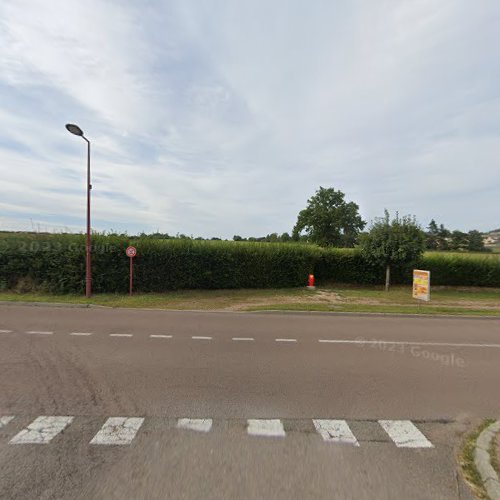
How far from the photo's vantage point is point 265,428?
3191 millimetres

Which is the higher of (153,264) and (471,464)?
(153,264)

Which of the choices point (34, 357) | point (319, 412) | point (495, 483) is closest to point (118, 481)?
point (319, 412)

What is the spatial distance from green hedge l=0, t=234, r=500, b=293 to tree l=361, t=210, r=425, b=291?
1.64 metres

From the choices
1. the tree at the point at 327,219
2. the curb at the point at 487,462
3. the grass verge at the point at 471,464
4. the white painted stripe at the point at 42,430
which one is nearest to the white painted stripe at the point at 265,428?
the grass verge at the point at 471,464

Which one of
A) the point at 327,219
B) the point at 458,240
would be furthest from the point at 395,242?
the point at 458,240

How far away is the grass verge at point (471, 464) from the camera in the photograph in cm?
240

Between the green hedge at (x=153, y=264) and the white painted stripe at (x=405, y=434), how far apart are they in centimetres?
1169

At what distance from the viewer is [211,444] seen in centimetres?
288

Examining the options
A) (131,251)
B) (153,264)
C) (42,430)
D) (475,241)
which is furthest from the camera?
(475,241)

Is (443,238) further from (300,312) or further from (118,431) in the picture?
(118,431)

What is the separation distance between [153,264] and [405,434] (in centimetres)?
1234

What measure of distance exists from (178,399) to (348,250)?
16.5m

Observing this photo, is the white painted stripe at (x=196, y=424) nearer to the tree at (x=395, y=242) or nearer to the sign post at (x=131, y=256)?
the sign post at (x=131, y=256)

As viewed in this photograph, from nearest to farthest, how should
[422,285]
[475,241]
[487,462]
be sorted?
[487,462]
[422,285]
[475,241]
